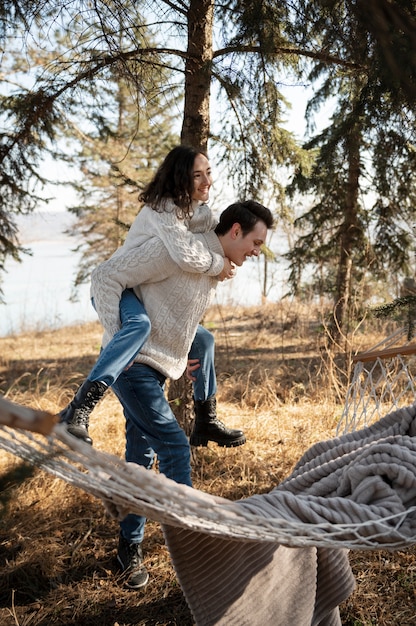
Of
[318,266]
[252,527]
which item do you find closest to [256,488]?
[252,527]

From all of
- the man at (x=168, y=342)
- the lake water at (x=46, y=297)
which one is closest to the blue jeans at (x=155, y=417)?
the man at (x=168, y=342)

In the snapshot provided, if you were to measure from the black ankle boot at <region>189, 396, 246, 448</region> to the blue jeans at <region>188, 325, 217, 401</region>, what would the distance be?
0.05 m

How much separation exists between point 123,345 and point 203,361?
546mm

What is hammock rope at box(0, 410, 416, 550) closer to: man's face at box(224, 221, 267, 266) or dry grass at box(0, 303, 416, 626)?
dry grass at box(0, 303, 416, 626)

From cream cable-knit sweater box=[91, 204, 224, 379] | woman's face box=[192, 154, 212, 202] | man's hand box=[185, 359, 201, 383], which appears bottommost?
man's hand box=[185, 359, 201, 383]

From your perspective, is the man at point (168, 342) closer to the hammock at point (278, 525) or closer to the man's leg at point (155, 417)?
the man's leg at point (155, 417)

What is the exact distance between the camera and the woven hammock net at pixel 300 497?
Answer: 3.67 ft

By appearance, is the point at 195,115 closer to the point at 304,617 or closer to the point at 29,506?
the point at 29,506

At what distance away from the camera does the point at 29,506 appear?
2.72m

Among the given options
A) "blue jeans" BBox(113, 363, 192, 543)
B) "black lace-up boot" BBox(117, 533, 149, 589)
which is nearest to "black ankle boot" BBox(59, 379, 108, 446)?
"blue jeans" BBox(113, 363, 192, 543)

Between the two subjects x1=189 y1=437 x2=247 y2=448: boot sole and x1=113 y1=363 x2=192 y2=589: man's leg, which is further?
x1=189 y1=437 x2=247 y2=448: boot sole

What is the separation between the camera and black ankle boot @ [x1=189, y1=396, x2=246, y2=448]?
2375mm

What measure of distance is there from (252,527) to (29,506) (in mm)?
1793

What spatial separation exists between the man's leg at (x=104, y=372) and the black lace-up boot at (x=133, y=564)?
0.68 m
